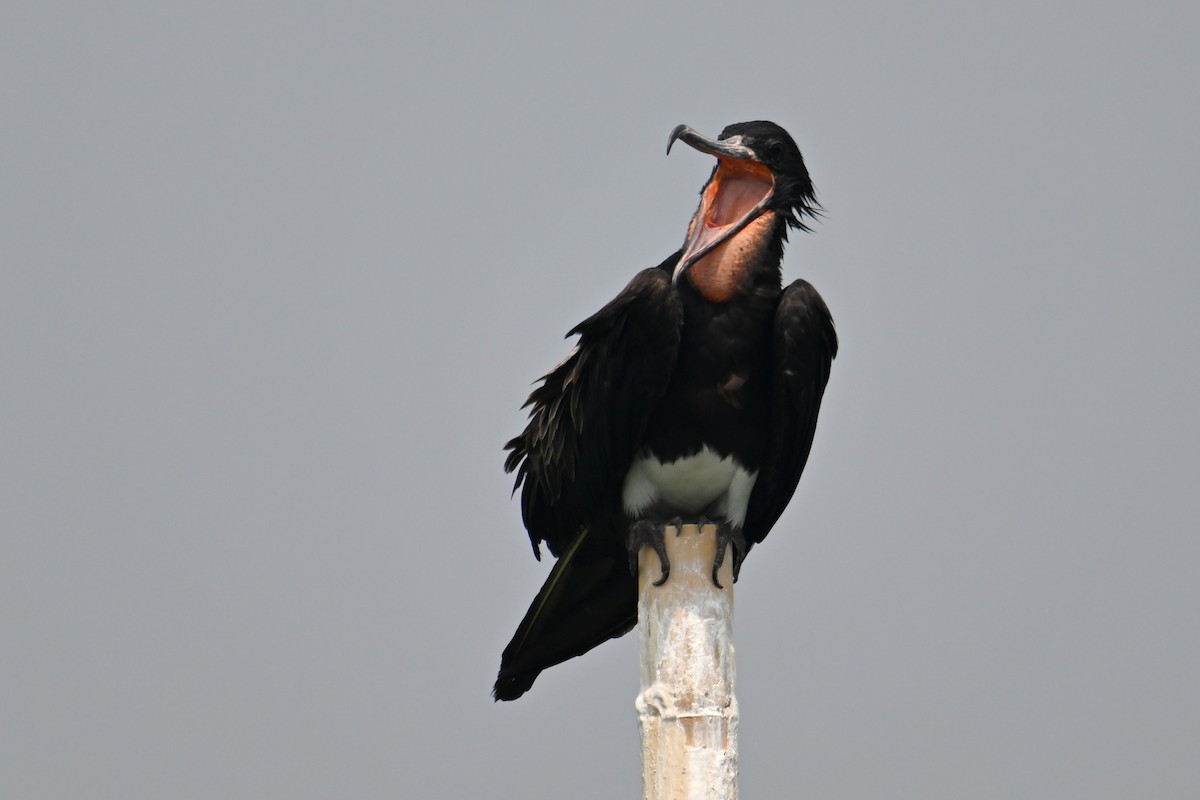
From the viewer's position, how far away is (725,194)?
9.12 m

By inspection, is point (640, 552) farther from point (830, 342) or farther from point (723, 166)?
point (723, 166)

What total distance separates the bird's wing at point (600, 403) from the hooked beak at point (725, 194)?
220 millimetres

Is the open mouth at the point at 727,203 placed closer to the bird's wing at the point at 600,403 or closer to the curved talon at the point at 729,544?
the bird's wing at the point at 600,403

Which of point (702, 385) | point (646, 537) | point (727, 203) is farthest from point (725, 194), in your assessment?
point (646, 537)

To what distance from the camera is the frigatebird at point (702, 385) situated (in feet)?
28.3

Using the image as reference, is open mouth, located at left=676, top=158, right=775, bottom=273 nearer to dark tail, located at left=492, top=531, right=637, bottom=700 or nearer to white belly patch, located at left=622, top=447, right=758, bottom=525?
white belly patch, located at left=622, top=447, right=758, bottom=525

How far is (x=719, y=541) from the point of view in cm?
827

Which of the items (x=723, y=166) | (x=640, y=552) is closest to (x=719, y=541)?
(x=640, y=552)

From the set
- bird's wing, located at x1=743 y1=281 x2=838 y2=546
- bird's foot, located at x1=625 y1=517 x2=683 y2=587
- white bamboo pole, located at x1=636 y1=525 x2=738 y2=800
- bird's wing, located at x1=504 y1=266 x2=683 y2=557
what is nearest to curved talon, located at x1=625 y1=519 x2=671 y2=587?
bird's foot, located at x1=625 y1=517 x2=683 y2=587

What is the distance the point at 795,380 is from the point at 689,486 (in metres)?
0.73

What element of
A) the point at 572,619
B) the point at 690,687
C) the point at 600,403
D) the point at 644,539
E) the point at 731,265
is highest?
the point at 731,265

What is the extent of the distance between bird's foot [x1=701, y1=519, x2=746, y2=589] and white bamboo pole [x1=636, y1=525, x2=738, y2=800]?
32 mm

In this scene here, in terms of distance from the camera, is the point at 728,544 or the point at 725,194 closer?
the point at 728,544

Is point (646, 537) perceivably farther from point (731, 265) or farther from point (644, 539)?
point (731, 265)
